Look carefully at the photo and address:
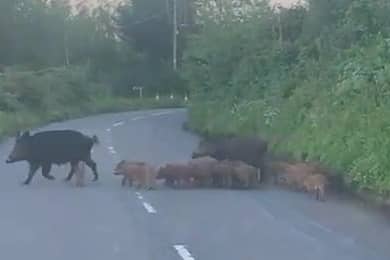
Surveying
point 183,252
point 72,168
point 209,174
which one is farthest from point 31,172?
point 183,252

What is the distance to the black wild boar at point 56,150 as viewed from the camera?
74.2ft

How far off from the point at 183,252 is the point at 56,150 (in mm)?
10273

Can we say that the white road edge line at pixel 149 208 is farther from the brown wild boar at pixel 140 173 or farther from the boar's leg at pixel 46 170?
the boar's leg at pixel 46 170

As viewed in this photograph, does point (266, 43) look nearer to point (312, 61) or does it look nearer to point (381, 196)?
point (312, 61)

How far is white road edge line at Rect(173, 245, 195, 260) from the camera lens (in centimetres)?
1238

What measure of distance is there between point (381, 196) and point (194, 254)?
600 centimetres

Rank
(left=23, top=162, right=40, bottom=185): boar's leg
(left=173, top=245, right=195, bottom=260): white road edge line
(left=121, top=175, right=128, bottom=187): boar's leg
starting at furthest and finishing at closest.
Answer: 1. (left=23, top=162, right=40, bottom=185): boar's leg
2. (left=121, top=175, right=128, bottom=187): boar's leg
3. (left=173, top=245, right=195, bottom=260): white road edge line

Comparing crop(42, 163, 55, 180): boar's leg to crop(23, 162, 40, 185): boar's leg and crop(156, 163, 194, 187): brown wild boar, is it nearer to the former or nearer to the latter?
crop(23, 162, 40, 185): boar's leg

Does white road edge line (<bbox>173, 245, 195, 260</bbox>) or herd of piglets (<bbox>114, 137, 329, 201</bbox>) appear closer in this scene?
white road edge line (<bbox>173, 245, 195, 260</bbox>)

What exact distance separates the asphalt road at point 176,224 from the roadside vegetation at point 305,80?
6.14 ft

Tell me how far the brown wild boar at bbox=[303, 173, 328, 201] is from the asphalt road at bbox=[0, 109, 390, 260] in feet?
0.91

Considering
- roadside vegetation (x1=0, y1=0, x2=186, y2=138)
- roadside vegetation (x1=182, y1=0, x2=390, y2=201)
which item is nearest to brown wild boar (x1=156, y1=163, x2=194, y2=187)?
roadside vegetation (x1=182, y1=0, x2=390, y2=201)

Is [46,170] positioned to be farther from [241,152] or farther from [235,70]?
[235,70]

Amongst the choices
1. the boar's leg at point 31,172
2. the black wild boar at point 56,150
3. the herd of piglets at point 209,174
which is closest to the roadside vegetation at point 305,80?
the herd of piglets at point 209,174
